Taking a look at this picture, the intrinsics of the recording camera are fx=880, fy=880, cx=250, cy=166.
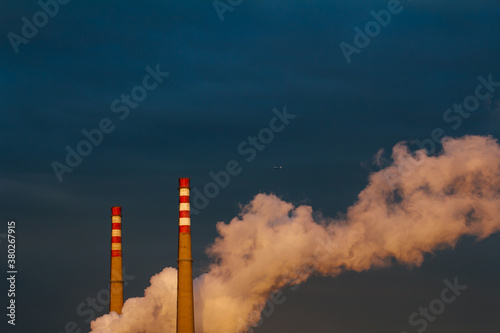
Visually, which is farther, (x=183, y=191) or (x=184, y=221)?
(x=183, y=191)

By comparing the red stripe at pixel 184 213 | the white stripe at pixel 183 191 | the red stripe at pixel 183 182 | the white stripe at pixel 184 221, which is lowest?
the white stripe at pixel 184 221

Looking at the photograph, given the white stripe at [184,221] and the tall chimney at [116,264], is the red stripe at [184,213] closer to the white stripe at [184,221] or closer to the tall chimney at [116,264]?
the white stripe at [184,221]

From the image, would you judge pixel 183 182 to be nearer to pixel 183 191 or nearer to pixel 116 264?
pixel 183 191

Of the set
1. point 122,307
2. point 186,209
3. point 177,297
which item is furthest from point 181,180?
point 122,307

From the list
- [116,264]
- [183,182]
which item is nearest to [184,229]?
[183,182]

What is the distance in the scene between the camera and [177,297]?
7050 cm

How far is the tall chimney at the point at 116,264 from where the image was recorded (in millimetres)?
80438

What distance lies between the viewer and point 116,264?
81812mm

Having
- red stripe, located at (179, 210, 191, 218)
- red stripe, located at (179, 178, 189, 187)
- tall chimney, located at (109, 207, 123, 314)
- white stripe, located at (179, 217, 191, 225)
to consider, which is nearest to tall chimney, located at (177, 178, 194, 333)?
white stripe, located at (179, 217, 191, 225)

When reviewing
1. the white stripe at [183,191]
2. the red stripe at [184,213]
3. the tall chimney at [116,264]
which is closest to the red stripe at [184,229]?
the red stripe at [184,213]

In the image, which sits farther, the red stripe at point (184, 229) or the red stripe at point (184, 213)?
the red stripe at point (184, 213)

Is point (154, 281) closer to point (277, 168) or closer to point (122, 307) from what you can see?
point (122, 307)

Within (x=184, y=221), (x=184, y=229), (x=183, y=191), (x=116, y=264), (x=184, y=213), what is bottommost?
(x=184, y=229)

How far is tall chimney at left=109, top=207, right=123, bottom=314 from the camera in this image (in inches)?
3167
